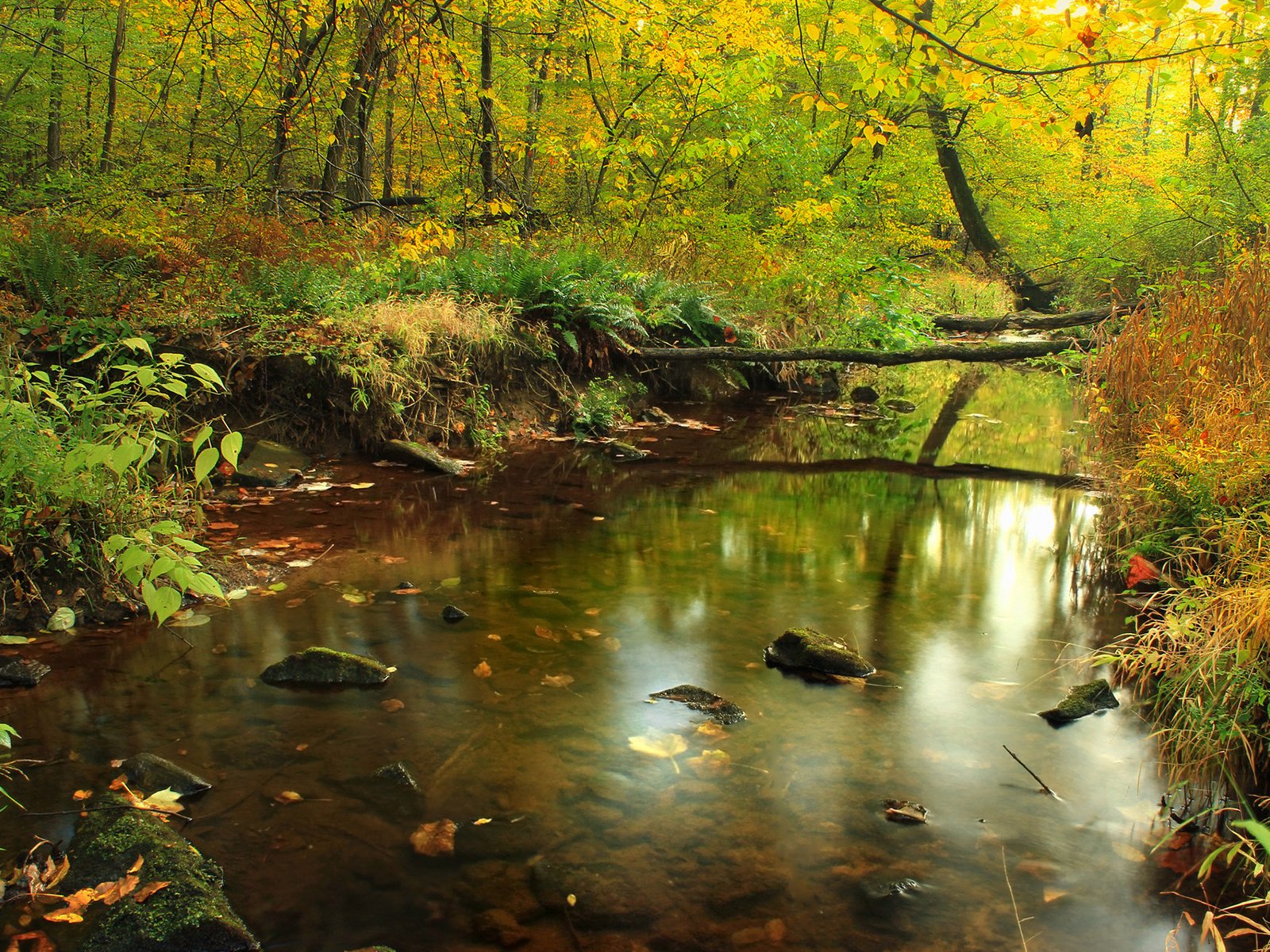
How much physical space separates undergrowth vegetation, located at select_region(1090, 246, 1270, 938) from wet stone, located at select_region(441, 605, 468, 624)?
316 cm

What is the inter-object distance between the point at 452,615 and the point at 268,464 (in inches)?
128

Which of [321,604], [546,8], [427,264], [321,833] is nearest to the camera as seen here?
[321,833]

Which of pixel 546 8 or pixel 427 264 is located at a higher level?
pixel 546 8

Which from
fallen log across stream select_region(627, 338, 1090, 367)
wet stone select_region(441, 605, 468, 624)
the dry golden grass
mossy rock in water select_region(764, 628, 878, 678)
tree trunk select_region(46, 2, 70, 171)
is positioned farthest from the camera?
tree trunk select_region(46, 2, 70, 171)

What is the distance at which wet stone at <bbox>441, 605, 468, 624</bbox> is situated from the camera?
438 centimetres

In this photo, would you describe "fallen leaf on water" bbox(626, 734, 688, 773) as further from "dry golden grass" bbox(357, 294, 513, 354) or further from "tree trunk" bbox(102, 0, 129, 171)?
"tree trunk" bbox(102, 0, 129, 171)

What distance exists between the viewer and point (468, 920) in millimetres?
2344

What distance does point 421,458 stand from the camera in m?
7.50

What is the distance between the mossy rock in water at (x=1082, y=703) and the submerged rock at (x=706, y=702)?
1.36m

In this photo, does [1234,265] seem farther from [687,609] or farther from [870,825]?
[870,825]

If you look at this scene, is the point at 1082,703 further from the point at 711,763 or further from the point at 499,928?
the point at 499,928

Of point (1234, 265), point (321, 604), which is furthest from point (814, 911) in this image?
point (1234, 265)

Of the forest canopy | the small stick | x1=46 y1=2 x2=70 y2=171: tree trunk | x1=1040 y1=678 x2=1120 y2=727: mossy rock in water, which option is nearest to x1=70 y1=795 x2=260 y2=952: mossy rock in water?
the small stick

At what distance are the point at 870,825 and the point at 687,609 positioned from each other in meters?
2.00
